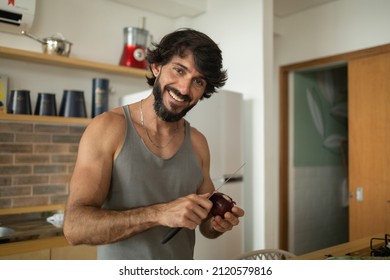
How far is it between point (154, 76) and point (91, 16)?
40cm

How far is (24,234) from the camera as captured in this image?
2.68 ft

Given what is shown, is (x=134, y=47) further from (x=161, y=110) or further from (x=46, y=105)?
(x=161, y=110)

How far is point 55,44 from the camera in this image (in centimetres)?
94

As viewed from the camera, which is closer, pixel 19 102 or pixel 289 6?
pixel 19 102

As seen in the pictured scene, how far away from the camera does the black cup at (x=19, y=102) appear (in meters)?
0.86

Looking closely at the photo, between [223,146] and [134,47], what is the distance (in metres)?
0.52

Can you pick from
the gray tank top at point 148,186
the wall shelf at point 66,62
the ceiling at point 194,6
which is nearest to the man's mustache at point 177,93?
the gray tank top at point 148,186

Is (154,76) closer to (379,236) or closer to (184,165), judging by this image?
(184,165)

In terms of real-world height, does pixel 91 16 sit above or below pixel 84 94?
above

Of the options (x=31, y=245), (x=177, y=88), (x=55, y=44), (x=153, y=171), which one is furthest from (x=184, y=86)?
(x=31, y=245)

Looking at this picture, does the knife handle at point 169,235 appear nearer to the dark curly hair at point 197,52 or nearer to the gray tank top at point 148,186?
the gray tank top at point 148,186

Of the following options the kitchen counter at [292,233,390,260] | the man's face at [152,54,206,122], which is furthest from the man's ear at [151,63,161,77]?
the kitchen counter at [292,233,390,260]

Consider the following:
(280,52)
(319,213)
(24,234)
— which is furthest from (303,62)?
(24,234)

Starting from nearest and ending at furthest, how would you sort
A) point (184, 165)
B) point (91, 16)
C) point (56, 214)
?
point (184, 165) < point (56, 214) < point (91, 16)
